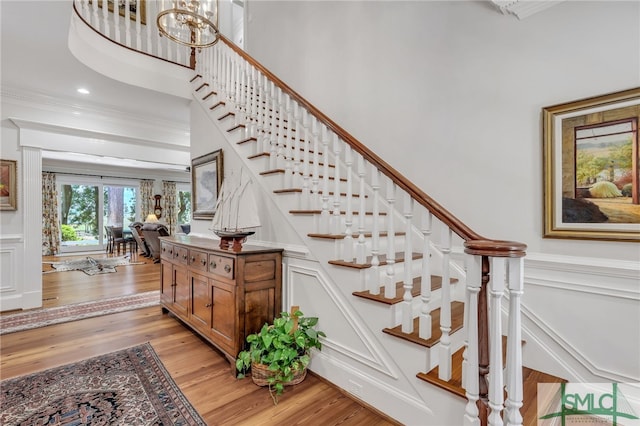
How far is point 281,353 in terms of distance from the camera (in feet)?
6.71

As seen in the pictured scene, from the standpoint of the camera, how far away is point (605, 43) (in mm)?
1692

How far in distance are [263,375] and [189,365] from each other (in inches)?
28.8

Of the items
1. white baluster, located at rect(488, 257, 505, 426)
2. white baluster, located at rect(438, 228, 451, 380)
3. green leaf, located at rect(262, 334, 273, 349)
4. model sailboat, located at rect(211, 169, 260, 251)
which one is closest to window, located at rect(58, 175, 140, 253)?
model sailboat, located at rect(211, 169, 260, 251)

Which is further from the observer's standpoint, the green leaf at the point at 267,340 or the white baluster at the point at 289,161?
the white baluster at the point at 289,161

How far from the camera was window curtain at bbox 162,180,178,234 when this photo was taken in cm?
1035

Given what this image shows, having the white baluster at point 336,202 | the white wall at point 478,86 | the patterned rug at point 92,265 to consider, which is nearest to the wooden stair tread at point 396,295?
the white baluster at point 336,202

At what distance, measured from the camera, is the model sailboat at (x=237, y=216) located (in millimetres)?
2412

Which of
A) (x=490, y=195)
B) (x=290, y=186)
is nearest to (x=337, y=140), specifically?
(x=290, y=186)

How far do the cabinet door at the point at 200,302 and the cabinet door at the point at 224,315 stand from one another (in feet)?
0.31

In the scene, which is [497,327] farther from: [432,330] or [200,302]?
[200,302]

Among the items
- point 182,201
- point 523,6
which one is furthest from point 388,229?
point 182,201

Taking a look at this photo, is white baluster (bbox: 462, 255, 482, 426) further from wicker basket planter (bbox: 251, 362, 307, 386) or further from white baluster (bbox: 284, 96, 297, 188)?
white baluster (bbox: 284, 96, 297, 188)

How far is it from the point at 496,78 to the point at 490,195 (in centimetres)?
81

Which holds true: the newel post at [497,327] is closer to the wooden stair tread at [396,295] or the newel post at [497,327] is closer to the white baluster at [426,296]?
the white baluster at [426,296]
